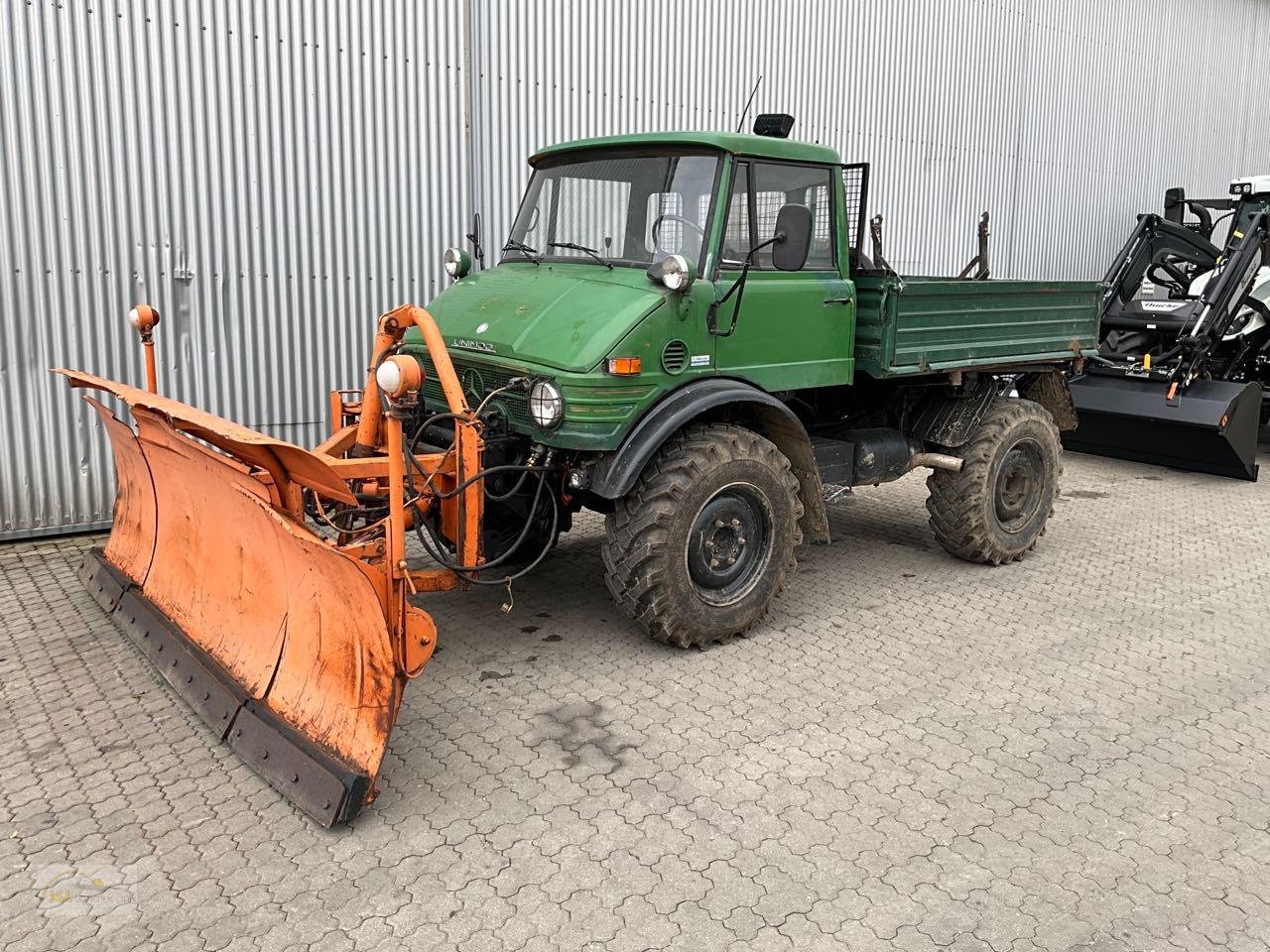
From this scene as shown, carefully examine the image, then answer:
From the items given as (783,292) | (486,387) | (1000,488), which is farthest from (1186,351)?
(486,387)

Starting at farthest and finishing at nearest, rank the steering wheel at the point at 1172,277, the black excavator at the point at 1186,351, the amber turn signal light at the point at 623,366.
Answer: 1. the steering wheel at the point at 1172,277
2. the black excavator at the point at 1186,351
3. the amber turn signal light at the point at 623,366

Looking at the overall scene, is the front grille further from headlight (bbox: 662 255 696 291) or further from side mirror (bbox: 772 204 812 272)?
side mirror (bbox: 772 204 812 272)

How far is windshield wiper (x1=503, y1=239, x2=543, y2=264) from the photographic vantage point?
5375 mm

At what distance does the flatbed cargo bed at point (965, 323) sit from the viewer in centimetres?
561

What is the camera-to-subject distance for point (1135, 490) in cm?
912

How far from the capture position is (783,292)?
16.8ft

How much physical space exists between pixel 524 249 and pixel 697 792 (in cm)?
315

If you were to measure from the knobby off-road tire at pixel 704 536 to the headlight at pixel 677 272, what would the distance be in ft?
2.46

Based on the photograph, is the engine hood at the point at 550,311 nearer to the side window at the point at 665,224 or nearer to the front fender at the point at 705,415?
the side window at the point at 665,224

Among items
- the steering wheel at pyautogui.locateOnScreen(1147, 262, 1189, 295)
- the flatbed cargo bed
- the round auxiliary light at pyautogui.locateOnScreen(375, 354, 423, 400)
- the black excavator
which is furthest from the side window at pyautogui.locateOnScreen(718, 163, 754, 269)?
the steering wheel at pyautogui.locateOnScreen(1147, 262, 1189, 295)

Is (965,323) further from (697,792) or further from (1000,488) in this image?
(697,792)

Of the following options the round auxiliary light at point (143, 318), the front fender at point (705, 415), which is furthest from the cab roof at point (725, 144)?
the round auxiliary light at point (143, 318)

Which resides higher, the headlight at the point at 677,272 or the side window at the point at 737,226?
the side window at the point at 737,226

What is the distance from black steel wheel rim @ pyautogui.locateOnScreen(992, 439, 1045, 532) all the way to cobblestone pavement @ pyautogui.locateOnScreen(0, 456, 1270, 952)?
3.12 ft
